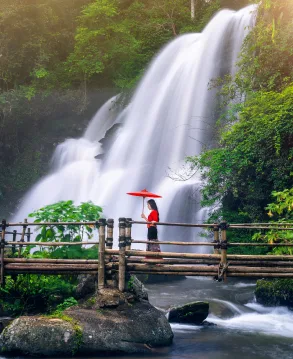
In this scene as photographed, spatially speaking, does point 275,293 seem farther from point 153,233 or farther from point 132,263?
point 132,263

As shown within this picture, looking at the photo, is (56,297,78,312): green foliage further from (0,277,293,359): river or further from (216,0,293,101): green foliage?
(216,0,293,101): green foliage

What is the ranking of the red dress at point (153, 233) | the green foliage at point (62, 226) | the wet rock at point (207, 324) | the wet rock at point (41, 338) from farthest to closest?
the wet rock at point (207, 324) < the red dress at point (153, 233) < the green foliage at point (62, 226) < the wet rock at point (41, 338)

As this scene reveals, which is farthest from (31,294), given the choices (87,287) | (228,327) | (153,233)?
(228,327)

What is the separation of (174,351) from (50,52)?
71.8 feet

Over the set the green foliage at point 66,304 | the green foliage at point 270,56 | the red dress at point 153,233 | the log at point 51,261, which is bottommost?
→ the green foliage at point 66,304

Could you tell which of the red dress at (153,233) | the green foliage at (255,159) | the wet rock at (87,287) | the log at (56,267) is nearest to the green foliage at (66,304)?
the wet rock at (87,287)

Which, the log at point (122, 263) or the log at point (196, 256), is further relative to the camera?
the log at point (196, 256)

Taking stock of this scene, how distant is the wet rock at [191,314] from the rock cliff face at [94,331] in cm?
158

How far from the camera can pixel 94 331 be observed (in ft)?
19.9

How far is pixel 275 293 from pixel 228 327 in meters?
1.97

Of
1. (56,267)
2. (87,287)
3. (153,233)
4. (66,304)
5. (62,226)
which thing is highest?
(62,226)

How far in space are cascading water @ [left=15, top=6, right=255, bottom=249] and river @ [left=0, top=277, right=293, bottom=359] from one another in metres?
5.30

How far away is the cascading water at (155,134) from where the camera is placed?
19.1 m

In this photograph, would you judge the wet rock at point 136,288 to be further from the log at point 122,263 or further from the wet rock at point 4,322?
the wet rock at point 4,322
